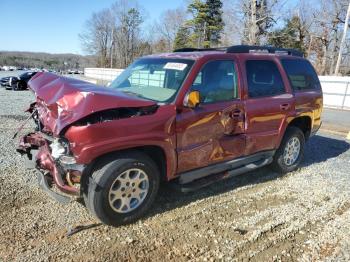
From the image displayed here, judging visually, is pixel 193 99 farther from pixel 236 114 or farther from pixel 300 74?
pixel 300 74

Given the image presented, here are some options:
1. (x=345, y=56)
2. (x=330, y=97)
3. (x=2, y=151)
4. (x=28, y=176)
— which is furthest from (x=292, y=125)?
(x=345, y=56)

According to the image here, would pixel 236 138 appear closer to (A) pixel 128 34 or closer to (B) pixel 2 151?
(B) pixel 2 151

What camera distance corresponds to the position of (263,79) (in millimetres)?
5008

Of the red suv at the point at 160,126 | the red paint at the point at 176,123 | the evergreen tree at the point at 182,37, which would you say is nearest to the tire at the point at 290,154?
the red suv at the point at 160,126

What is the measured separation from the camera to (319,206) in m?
4.46

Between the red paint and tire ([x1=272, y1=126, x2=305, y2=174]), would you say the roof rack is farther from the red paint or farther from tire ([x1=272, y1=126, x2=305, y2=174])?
tire ([x1=272, y1=126, x2=305, y2=174])

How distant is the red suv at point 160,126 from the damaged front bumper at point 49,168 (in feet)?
0.04

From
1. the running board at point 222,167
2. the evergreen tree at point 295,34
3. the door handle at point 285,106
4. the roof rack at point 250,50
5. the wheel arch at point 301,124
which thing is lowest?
the running board at point 222,167

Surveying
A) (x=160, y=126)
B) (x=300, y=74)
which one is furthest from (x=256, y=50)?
(x=160, y=126)

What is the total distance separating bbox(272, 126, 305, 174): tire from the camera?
5594mm

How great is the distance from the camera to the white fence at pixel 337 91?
55.6 feet

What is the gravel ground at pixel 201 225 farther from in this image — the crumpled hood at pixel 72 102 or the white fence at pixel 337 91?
the white fence at pixel 337 91

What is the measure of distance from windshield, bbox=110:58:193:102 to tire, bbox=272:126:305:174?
240 centimetres

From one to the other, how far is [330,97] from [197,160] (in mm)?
15757
